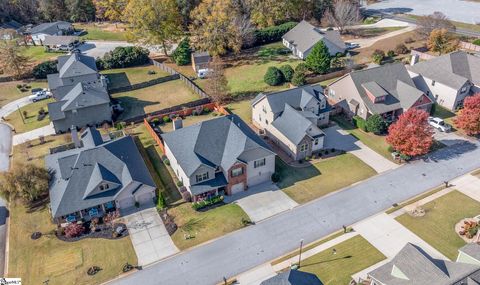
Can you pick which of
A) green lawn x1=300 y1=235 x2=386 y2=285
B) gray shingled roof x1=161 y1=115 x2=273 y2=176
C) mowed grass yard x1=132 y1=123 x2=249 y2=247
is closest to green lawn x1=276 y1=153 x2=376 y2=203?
gray shingled roof x1=161 y1=115 x2=273 y2=176

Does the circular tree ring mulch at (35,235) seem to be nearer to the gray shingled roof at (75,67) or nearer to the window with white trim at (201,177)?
the window with white trim at (201,177)

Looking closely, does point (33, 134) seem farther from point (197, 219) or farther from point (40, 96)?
point (197, 219)

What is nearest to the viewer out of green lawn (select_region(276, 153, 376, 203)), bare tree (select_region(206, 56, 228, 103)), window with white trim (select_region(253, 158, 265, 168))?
window with white trim (select_region(253, 158, 265, 168))

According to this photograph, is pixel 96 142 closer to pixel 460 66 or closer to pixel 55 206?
pixel 55 206

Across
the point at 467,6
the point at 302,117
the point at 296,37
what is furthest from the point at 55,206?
the point at 467,6

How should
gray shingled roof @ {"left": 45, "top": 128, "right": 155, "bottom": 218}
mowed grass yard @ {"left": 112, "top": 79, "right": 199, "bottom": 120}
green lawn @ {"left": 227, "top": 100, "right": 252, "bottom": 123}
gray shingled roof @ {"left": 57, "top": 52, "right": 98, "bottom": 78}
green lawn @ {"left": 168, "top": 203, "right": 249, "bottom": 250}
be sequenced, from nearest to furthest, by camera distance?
green lawn @ {"left": 168, "top": 203, "right": 249, "bottom": 250}
gray shingled roof @ {"left": 45, "top": 128, "right": 155, "bottom": 218}
green lawn @ {"left": 227, "top": 100, "right": 252, "bottom": 123}
mowed grass yard @ {"left": 112, "top": 79, "right": 199, "bottom": 120}
gray shingled roof @ {"left": 57, "top": 52, "right": 98, "bottom": 78}

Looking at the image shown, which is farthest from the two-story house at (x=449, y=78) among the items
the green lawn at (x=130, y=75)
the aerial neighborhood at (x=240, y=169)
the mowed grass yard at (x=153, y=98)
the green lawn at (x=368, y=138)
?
the green lawn at (x=130, y=75)

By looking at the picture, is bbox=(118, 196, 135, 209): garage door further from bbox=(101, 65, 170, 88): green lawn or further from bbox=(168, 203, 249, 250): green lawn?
bbox=(101, 65, 170, 88): green lawn
